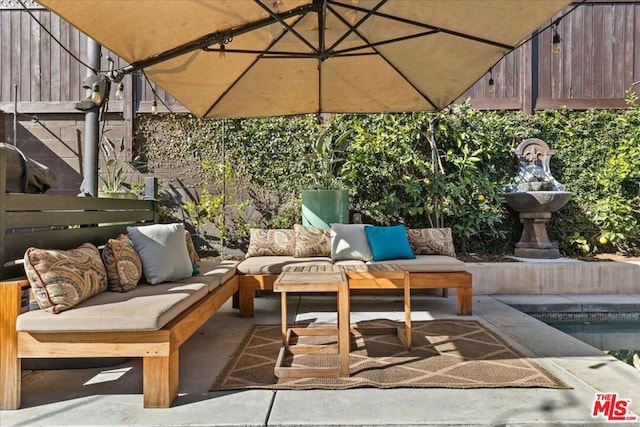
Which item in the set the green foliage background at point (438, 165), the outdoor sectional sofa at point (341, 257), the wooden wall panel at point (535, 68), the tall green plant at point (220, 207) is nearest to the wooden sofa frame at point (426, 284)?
the outdoor sectional sofa at point (341, 257)

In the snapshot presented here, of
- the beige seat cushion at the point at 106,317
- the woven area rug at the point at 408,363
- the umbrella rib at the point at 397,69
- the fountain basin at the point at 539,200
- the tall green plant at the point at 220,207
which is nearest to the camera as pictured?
the beige seat cushion at the point at 106,317

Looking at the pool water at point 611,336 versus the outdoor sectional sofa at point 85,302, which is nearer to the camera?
the outdoor sectional sofa at point 85,302

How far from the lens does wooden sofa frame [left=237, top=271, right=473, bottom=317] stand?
11.9 feet

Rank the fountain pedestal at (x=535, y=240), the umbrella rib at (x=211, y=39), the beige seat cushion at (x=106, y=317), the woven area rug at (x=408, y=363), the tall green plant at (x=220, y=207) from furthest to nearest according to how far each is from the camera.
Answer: the tall green plant at (x=220, y=207), the fountain pedestal at (x=535, y=240), the umbrella rib at (x=211, y=39), the woven area rug at (x=408, y=363), the beige seat cushion at (x=106, y=317)

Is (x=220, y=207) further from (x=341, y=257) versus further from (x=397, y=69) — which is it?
(x=397, y=69)

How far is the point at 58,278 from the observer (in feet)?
6.58

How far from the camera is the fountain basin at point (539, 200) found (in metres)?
4.98

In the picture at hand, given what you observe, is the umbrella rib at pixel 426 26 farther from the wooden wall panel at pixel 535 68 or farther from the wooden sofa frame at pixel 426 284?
the wooden wall panel at pixel 535 68

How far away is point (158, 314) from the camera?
1.96m

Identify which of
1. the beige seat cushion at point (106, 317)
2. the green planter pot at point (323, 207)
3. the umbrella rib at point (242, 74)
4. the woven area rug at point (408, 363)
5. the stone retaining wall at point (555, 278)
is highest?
the umbrella rib at point (242, 74)

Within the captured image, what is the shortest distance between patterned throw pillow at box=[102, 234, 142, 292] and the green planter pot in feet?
7.28

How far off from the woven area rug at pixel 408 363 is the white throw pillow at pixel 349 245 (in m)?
0.98

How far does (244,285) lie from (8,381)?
1.95 m

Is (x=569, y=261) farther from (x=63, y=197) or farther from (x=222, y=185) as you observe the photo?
(x=63, y=197)
